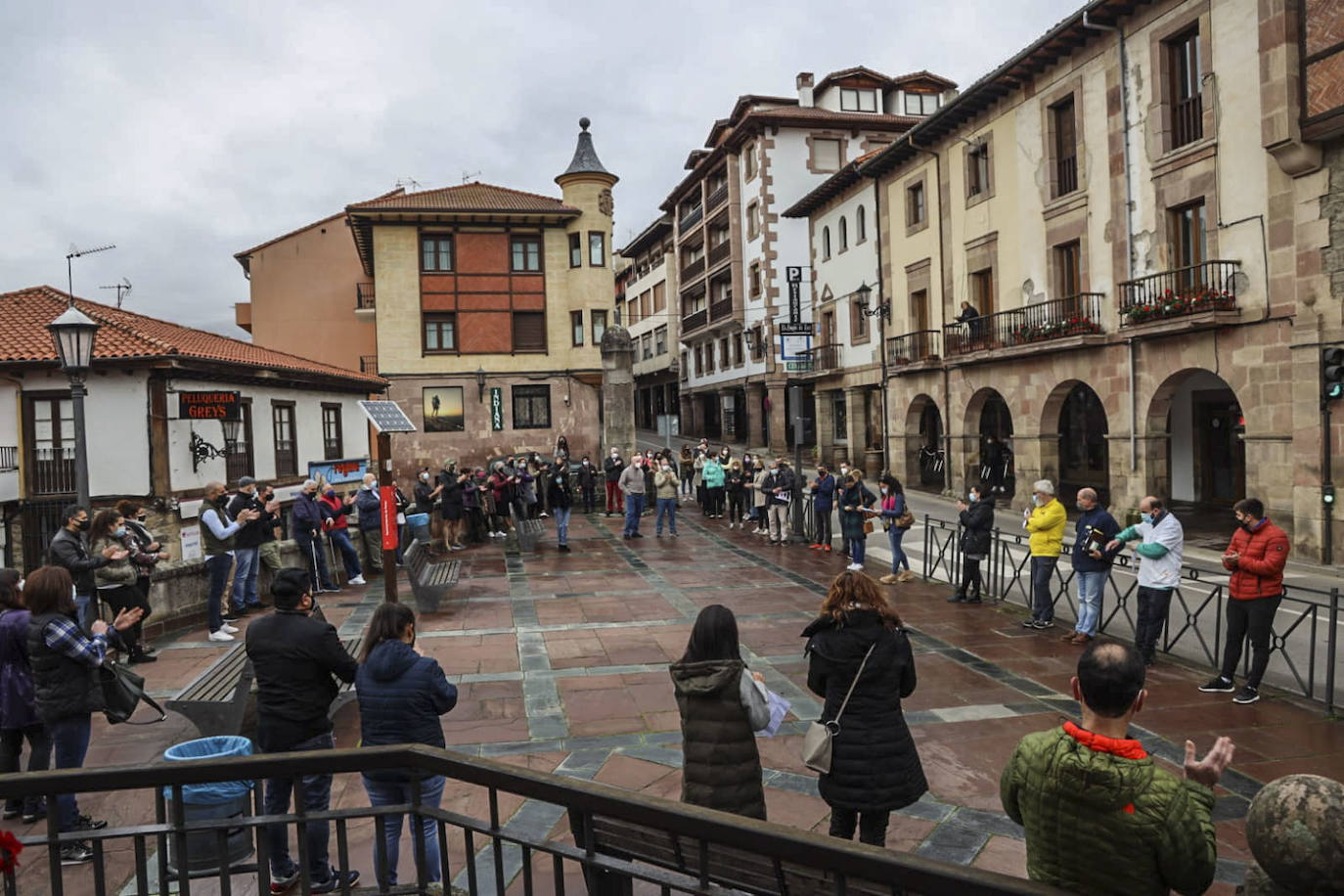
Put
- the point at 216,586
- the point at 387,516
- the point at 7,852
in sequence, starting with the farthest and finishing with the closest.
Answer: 1. the point at 216,586
2. the point at 387,516
3. the point at 7,852

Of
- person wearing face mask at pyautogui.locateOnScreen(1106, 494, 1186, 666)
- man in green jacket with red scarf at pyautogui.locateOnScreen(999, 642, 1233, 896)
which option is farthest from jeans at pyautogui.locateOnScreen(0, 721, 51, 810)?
person wearing face mask at pyautogui.locateOnScreen(1106, 494, 1186, 666)

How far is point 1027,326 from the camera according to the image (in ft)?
69.6

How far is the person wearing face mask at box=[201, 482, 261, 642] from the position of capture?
10.0m

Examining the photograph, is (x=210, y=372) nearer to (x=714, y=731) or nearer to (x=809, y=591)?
(x=809, y=591)

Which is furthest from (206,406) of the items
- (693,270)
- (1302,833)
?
(693,270)

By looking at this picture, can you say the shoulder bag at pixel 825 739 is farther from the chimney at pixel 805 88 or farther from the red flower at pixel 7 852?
the chimney at pixel 805 88

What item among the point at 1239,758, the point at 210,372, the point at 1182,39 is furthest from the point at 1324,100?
the point at 210,372

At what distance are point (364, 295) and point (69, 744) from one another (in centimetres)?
3368

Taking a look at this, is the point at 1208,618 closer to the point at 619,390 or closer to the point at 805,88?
the point at 619,390

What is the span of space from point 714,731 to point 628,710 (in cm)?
339

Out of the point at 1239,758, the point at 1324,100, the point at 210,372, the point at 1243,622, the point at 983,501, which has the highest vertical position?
the point at 1324,100

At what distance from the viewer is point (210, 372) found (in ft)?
65.9

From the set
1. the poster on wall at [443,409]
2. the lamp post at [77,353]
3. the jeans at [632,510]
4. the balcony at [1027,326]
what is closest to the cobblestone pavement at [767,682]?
the lamp post at [77,353]

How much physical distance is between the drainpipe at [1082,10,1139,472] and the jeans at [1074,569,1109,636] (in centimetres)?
1011
